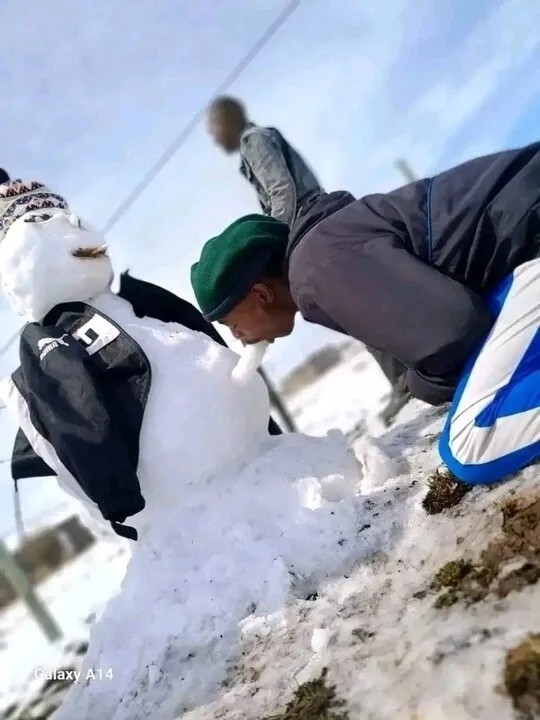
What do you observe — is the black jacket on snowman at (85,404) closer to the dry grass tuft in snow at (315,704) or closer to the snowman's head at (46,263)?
the snowman's head at (46,263)

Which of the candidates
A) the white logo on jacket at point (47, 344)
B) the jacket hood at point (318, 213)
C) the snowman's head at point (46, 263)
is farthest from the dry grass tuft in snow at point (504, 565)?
the snowman's head at point (46, 263)

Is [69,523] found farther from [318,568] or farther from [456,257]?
[456,257]

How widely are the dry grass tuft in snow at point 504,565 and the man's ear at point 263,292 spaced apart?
1154 millimetres

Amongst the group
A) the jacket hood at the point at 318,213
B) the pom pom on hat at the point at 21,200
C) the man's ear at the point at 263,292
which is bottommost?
the man's ear at the point at 263,292

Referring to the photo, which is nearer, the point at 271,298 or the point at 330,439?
the point at 271,298

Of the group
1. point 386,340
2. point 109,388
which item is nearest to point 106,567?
point 109,388

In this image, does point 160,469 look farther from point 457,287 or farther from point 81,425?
point 457,287

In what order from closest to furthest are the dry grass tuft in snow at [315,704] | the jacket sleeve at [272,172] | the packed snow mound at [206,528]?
the dry grass tuft in snow at [315,704]
the packed snow mound at [206,528]
the jacket sleeve at [272,172]

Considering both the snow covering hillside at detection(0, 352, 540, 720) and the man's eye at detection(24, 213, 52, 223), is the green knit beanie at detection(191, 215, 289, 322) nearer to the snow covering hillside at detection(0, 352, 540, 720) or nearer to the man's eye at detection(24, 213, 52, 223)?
the snow covering hillside at detection(0, 352, 540, 720)

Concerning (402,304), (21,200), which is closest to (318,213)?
(402,304)

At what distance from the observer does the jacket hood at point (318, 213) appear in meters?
2.19

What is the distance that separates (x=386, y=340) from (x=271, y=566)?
99 centimetres

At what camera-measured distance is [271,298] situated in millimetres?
2475

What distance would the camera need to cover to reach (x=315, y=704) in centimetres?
145
